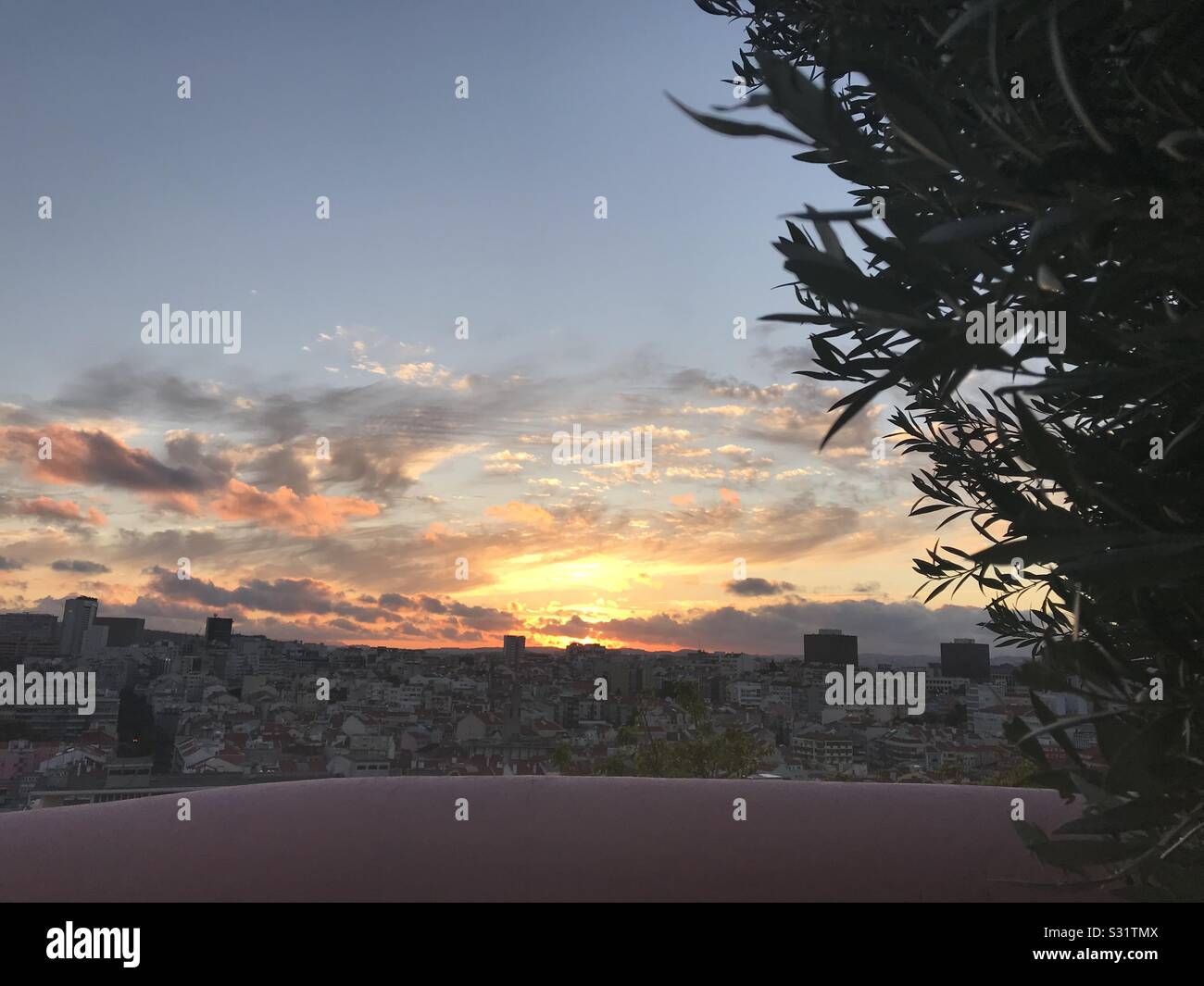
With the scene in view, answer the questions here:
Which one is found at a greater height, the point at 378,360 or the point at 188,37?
the point at 188,37

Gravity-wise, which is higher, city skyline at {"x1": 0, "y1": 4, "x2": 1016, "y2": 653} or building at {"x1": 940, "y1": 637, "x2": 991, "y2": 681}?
city skyline at {"x1": 0, "y1": 4, "x2": 1016, "y2": 653}

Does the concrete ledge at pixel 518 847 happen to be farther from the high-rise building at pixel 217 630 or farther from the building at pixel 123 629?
the building at pixel 123 629

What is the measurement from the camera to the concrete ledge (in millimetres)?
1977

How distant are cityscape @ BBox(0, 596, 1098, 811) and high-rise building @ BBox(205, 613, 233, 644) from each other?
0.05 feet

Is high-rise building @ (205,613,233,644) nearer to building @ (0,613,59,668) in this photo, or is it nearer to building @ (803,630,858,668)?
building @ (0,613,59,668)

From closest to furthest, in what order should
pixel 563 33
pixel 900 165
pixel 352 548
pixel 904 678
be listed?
pixel 900 165, pixel 563 33, pixel 904 678, pixel 352 548

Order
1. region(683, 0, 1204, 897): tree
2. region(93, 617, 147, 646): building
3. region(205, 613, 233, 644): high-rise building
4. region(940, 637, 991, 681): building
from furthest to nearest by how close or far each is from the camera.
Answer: region(205, 613, 233, 644): high-rise building, region(93, 617, 147, 646): building, region(940, 637, 991, 681): building, region(683, 0, 1204, 897): tree

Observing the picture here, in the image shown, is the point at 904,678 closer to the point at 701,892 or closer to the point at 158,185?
the point at 701,892

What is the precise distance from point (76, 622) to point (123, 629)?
0.39m

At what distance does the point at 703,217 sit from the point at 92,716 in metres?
5.39

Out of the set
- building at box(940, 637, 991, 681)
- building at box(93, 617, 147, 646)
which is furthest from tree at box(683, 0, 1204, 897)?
building at box(93, 617, 147, 646)

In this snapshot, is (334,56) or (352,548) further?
(352,548)
